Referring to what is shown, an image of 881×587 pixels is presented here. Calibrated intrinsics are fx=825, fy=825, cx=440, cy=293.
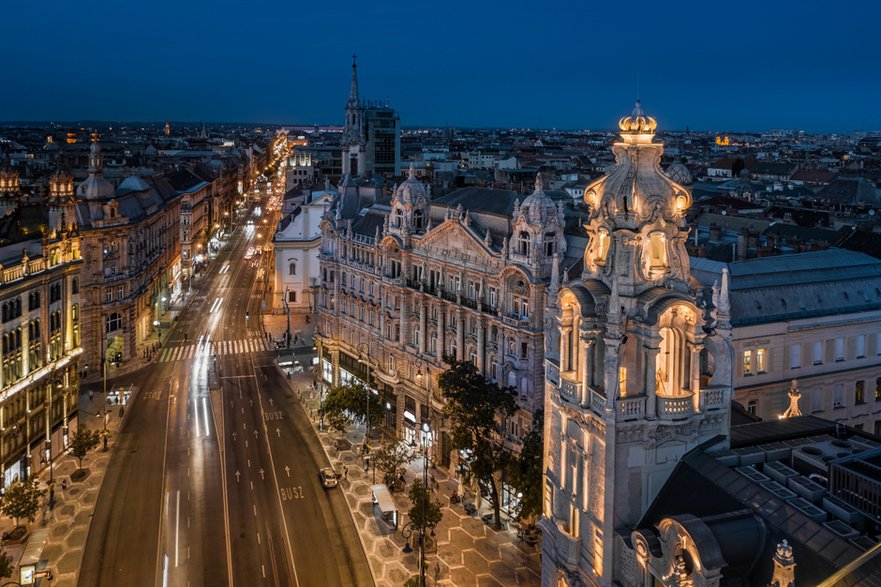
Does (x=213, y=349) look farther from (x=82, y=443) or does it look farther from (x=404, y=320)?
(x=404, y=320)

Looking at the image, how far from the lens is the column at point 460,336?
269 ft

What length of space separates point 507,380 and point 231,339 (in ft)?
235

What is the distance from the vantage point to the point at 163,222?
494ft

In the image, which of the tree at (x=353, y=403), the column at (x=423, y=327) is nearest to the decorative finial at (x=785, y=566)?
the column at (x=423, y=327)

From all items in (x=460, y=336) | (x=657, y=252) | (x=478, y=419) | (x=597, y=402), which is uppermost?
(x=657, y=252)

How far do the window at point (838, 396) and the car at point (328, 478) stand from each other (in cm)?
4426

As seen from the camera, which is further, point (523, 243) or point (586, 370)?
point (523, 243)

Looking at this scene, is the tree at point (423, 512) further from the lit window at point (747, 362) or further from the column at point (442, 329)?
the lit window at point (747, 362)

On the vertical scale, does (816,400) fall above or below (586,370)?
below

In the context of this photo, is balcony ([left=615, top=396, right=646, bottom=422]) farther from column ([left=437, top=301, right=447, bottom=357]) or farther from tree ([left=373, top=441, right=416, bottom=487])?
column ([left=437, top=301, right=447, bottom=357])

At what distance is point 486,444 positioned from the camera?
69375 millimetres

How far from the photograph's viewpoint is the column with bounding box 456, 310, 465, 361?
82.0 metres

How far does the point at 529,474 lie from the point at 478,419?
997 cm

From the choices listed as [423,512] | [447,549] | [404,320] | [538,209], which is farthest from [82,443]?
[538,209]
